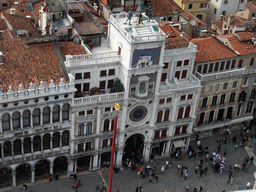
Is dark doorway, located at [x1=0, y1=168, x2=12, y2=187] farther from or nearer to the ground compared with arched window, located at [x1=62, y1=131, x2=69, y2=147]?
nearer to the ground

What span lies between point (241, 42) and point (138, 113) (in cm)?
2479

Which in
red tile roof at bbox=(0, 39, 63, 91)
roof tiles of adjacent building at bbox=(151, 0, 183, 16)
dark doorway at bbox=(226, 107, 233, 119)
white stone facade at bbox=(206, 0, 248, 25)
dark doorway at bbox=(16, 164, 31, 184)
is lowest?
dark doorway at bbox=(16, 164, 31, 184)

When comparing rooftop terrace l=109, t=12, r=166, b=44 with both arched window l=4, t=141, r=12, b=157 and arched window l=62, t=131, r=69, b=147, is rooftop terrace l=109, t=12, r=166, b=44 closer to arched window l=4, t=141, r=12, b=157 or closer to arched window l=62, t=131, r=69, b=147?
arched window l=62, t=131, r=69, b=147

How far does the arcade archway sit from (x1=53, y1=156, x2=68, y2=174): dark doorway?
1014 cm

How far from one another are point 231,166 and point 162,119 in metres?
14.2

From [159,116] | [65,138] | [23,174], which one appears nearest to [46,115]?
[65,138]

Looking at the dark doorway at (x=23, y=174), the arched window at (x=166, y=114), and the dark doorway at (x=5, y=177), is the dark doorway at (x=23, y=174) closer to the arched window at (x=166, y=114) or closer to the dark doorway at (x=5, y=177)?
the dark doorway at (x=5, y=177)

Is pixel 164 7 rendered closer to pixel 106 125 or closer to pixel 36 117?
pixel 106 125

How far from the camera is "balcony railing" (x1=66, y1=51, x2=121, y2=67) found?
73.6 meters

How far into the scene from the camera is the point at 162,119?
8362 cm

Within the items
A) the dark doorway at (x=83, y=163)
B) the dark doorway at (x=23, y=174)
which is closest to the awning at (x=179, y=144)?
the dark doorway at (x=83, y=163)

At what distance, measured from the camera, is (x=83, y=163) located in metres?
83.1

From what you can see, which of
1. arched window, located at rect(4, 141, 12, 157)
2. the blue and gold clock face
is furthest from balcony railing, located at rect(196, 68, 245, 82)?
arched window, located at rect(4, 141, 12, 157)

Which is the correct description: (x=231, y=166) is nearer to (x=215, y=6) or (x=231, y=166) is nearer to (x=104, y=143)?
(x=104, y=143)
